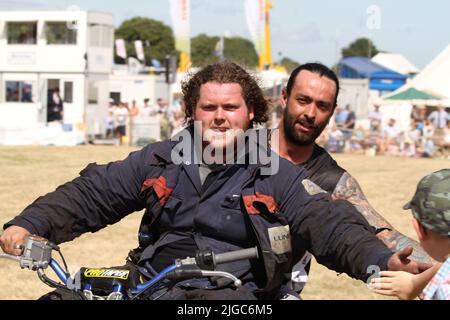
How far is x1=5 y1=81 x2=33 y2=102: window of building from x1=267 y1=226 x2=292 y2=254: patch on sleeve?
37.3 meters

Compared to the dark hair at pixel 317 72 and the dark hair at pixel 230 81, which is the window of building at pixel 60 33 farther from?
the dark hair at pixel 230 81

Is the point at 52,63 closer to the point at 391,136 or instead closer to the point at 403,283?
the point at 391,136

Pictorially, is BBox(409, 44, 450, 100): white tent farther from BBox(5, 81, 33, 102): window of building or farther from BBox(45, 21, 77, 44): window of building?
BBox(5, 81, 33, 102): window of building

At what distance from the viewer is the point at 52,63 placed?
1631 inches

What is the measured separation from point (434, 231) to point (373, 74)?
152 ft

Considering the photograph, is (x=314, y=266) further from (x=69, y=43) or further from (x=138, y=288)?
(x=69, y=43)

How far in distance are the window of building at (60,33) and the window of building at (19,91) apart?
95.0 inches

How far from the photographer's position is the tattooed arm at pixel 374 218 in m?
4.64

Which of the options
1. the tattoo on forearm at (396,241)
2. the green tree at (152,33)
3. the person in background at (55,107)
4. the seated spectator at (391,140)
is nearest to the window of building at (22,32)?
the person in background at (55,107)

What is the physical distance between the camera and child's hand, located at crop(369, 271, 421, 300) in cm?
344

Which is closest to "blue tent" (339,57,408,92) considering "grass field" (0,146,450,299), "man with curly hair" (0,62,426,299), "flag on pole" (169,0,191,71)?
"flag on pole" (169,0,191,71)

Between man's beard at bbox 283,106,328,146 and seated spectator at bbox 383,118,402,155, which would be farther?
seated spectator at bbox 383,118,402,155

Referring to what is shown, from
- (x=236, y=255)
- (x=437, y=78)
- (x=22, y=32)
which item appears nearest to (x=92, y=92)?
(x=22, y=32)

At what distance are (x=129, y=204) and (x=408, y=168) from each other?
21133mm
